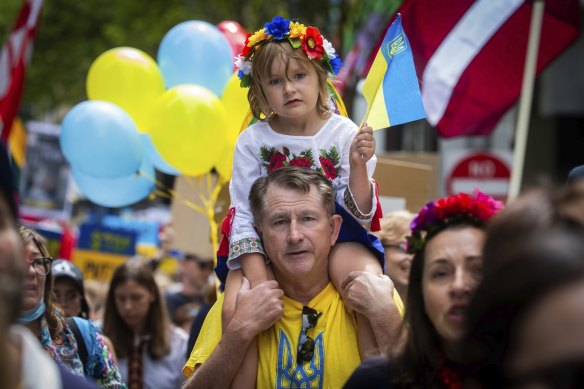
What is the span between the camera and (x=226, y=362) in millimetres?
4129

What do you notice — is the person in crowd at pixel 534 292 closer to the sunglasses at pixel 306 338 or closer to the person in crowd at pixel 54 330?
the sunglasses at pixel 306 338

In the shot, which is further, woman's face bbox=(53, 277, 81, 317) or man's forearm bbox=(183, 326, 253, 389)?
woman's face bbox=(53, 277, 81, 317)

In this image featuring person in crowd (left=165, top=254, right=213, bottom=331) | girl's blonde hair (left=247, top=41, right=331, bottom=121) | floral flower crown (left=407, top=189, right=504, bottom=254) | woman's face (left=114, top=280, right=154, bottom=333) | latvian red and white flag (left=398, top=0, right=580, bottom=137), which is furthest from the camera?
person in crowd (left=165, top=254, right=213, bottom=331)

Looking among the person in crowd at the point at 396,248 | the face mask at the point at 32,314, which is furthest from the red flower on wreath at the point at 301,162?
the person in crowd at the point at 396,248

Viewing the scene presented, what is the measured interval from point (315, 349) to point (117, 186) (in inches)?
138

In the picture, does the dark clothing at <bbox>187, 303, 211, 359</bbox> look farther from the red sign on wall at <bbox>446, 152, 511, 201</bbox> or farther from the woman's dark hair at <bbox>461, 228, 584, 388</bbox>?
the red sign on wall at <bbox>446, 152, 511, 201</bbox>

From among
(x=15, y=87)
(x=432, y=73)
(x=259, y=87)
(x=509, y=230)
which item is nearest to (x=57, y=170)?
(x=15, y=87)

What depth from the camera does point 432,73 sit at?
32.0ft

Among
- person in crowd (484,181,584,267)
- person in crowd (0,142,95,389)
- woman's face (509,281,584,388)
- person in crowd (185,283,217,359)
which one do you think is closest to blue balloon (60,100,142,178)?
person in crowd (185,283,217,359)

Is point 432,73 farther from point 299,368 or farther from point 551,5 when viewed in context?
point 299,368

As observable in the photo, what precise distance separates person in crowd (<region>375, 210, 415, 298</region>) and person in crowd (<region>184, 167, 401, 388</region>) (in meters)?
1.83

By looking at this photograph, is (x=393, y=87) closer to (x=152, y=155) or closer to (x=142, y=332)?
(x=152, y=155)

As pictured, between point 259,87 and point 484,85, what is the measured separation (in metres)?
5.09

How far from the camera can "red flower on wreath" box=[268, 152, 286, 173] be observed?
4.66 m
